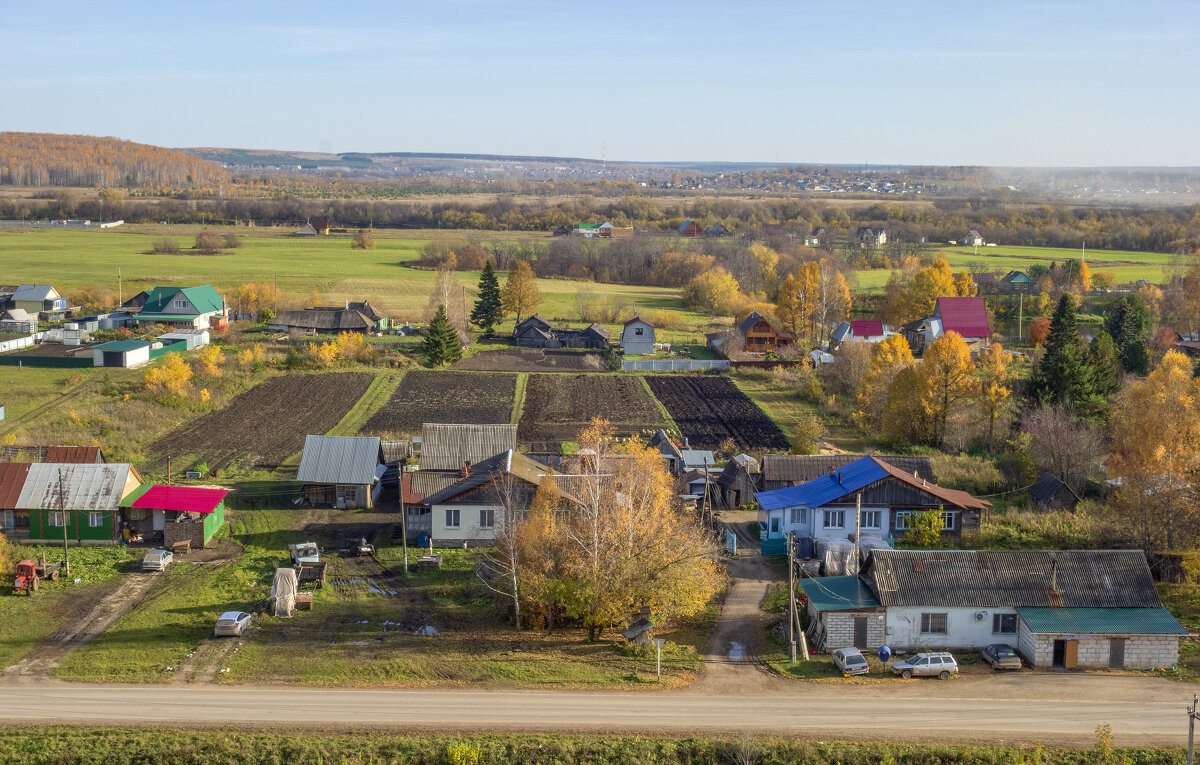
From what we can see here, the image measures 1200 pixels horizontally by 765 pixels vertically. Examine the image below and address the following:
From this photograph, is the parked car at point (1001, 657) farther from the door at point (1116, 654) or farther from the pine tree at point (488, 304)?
the pine tree at point (488, 304)

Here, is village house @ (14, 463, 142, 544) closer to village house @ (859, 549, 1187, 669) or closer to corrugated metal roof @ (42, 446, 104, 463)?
corrugated metal roof @ (42, 446, 104, 463)

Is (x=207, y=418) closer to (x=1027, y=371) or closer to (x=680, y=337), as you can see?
(x=680, y=337)

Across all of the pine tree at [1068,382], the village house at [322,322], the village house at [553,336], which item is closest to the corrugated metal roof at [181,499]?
the pine tree at [1068,382]

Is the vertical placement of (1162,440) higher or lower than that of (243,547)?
higher

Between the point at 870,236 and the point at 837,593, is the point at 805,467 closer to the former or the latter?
the point at 837,593

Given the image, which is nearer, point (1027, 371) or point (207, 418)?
point (207, 418)

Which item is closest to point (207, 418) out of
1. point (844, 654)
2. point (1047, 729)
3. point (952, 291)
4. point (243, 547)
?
point (243, 547)

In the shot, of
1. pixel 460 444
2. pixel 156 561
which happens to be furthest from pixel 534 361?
pixel 156 561
